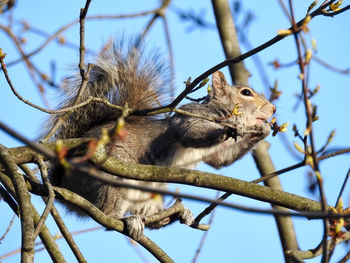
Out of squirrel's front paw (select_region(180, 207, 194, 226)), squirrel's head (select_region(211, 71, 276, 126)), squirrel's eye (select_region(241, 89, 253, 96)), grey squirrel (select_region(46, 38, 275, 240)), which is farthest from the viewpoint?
squirrel's eye (select_region(241, 89, 253, 96))

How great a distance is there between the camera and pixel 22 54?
103 inches

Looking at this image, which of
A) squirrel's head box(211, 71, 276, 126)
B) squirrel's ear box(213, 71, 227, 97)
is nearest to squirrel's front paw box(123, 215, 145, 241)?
squirrel's head box(211, 71, 276, 126)

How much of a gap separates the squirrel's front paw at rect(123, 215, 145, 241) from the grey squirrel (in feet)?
1.14

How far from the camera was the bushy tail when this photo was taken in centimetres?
359

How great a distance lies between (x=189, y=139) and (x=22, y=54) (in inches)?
48.5

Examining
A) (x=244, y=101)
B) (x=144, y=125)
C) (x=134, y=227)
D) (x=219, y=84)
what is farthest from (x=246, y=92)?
(x=134, y=227)

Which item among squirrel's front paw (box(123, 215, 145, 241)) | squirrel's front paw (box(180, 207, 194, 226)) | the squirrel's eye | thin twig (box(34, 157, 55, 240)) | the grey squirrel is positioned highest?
the squirrel's eye

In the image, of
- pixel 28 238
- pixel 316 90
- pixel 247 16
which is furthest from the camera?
pixel 247 16

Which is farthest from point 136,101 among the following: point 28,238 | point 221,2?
point 28,238

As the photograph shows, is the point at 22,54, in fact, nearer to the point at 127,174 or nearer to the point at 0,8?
the point at 0,8

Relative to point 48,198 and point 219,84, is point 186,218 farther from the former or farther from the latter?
point 48,198

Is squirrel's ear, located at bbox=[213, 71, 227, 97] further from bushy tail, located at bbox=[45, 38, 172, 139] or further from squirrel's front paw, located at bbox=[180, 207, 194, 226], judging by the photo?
squirrel's front paw, located at bbox=[180, 207, 194, 226]

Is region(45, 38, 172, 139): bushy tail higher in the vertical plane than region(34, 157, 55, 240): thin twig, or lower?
higher

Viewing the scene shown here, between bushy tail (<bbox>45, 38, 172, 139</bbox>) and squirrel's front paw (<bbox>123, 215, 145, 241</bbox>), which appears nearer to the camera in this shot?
squirrel's front paw (<bbox>123, 215, 145, 241</bbox>)
